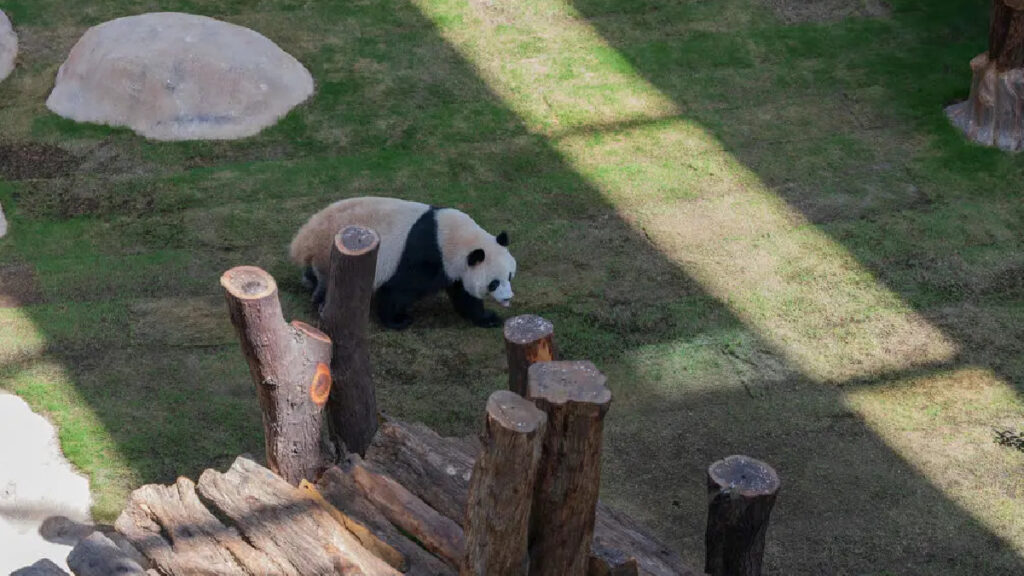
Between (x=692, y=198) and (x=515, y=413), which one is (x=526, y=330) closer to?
(x=515, y=413)

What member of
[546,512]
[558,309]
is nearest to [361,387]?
[546,512]

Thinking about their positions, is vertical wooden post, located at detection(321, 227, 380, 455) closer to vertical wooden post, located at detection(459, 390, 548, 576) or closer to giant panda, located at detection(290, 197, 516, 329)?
vertical wooden post, located at detection(459, 390, 548, 576)

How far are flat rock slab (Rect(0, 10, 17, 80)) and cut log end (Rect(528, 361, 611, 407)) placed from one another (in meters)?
6.46

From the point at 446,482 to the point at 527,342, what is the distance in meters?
0.58

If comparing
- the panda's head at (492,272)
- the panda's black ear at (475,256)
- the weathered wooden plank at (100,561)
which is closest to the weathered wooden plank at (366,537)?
the weathered wooden plank at (100,561)

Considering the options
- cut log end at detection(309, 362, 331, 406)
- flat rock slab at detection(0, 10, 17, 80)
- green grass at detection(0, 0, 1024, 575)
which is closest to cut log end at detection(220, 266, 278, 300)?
cut log end at detection(309, 362, 331, 406)

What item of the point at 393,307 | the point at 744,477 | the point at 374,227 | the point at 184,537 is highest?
the point at 744,477

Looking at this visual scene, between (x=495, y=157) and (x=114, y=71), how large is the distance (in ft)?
8.48

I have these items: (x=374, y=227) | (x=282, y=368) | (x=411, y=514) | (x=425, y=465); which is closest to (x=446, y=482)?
(x=425, y=465)

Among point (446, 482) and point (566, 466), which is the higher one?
point (566, 466)

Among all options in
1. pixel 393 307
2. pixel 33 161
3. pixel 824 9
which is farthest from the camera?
pixel 824 9

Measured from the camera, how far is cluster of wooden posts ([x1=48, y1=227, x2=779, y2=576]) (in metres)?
3.55

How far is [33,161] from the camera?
7.66 metres

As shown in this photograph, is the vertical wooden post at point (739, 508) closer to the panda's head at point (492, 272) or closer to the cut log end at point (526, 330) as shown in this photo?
the cut log end at point (526, 330)
